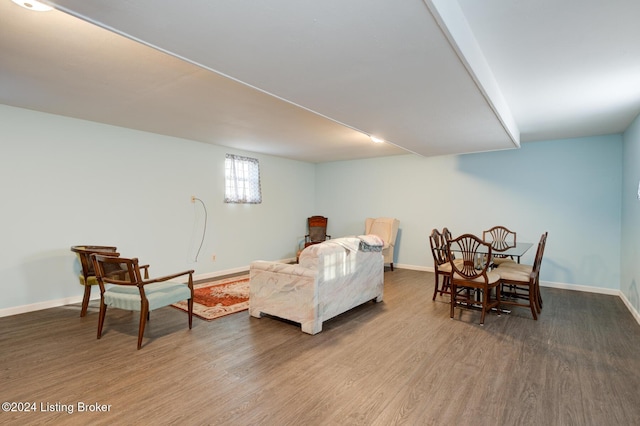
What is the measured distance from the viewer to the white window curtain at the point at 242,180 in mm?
6215

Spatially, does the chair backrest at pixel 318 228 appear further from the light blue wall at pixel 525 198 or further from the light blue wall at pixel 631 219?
the light blue wall at pixel 631 219

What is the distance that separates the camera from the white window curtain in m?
6.21

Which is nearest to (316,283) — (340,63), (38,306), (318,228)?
(340,63)

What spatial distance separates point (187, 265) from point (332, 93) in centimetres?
416

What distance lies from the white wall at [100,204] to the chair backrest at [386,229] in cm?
251

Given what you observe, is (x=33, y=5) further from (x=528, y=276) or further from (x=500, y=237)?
(x=500, y=237)

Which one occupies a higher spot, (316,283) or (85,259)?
(85,259)

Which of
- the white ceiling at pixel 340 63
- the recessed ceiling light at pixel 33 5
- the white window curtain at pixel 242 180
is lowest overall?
the white window curtain at pixel 242 180

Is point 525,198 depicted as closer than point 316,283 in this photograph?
No

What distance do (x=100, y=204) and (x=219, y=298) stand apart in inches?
84.3

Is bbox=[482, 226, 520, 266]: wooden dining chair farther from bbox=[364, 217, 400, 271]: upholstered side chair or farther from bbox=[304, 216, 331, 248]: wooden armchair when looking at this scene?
bbox=[304, 216, 331, 248]: wooden armchair

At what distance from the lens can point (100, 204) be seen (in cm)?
453

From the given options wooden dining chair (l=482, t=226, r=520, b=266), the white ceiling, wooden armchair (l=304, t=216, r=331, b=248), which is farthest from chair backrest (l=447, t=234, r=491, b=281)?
wooden armchair (l=304, t=216, r=331, b=248)

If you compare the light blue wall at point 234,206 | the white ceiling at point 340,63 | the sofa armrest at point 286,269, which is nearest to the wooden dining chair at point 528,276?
the light blue wall at point 234,206
